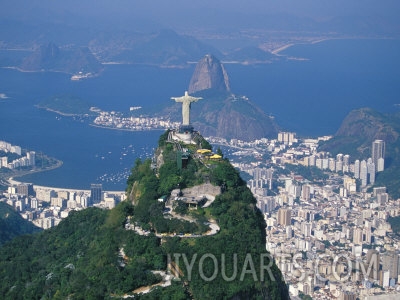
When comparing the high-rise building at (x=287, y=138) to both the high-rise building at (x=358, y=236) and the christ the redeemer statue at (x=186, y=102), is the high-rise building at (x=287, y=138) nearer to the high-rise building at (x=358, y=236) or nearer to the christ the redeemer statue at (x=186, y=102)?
the high-rise building at (x=358, y=236)

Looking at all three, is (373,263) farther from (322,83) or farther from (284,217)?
(322,83)

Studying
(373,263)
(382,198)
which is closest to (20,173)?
(382,198)

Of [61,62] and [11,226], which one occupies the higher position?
[61,62]

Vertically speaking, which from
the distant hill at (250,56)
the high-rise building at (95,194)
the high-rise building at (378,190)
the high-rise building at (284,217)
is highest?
the distant hill at (250,56)

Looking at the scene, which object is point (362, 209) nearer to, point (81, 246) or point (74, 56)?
point (81, 246)

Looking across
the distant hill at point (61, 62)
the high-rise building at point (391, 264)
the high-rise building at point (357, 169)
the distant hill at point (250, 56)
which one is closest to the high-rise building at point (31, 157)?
the high-rise building at point (357, 169)

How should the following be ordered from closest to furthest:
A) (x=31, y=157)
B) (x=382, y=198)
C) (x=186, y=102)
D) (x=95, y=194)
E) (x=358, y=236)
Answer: (x=186, y=102) < (x=358, y=236) < (x=95, y=194) < (x=382, y=198) < (x=31, y=157)

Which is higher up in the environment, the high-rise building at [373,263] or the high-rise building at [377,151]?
the high-rise building at [377,151]
